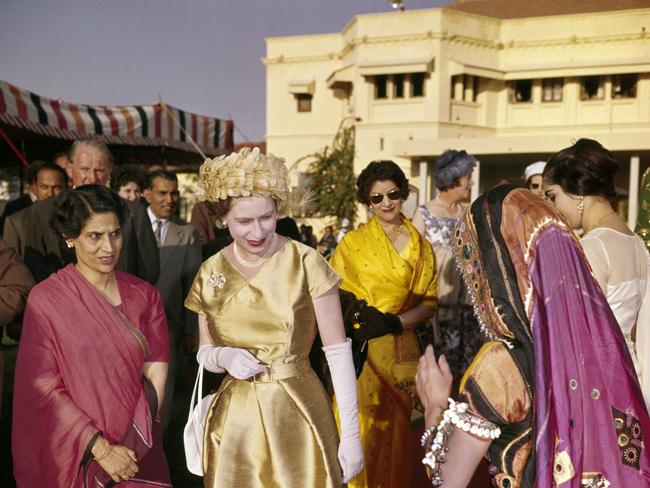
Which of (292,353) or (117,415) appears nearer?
(292,353)

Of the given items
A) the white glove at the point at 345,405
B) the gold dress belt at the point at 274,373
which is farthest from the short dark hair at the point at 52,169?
the white glove at the point at 345,405

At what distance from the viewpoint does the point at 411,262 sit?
3857 millimetres

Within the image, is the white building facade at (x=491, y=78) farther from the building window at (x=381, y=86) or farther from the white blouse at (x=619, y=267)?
the white blouse at (x=619, y=267)

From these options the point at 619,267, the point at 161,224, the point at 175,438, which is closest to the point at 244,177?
the point at 619,267

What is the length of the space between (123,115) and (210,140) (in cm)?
238

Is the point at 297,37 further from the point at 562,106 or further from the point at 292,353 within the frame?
the point at 292,353

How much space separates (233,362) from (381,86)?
813 inches

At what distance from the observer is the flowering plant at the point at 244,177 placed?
2.34m

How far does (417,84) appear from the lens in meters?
21.5

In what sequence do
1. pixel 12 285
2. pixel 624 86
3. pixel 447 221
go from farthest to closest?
pixel 624 86 → pixel 447 221 → pixel 12 285

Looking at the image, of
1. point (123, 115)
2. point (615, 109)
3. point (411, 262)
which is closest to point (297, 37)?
point (615, 109)

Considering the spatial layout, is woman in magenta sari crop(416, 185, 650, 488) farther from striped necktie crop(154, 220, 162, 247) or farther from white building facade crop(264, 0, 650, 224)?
white building facade crop(264, 0, 650, 224)

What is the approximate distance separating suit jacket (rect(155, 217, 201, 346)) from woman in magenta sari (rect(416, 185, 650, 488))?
10.6ft

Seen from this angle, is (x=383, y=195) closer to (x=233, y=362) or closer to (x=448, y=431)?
(x=233, y=362)
